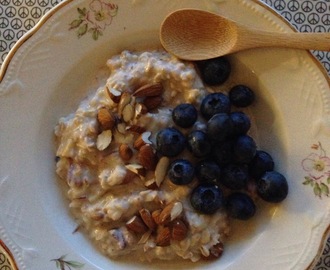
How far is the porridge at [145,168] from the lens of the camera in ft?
4.86

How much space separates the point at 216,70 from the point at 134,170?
1.28ft

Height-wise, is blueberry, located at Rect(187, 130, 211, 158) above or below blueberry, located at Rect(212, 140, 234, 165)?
above

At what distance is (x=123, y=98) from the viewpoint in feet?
5.00

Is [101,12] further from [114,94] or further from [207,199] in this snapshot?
[207,199]

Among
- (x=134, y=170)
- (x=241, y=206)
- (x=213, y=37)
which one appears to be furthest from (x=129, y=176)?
(x=213, y=37)

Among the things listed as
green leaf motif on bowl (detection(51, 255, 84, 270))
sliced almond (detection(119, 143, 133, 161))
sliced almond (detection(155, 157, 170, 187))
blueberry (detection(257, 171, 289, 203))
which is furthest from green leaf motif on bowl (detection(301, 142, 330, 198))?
green leaf motif on bowl (detection(51, 255, 84, 270))

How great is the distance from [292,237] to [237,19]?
0.66 meters

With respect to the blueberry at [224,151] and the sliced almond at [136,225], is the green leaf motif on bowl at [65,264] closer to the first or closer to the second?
the sliced almond at [136,225]

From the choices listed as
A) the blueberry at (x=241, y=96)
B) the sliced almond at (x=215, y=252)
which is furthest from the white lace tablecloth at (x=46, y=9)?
the sliced almond at (x=215, y=252)

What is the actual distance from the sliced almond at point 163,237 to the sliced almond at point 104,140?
0.98ft

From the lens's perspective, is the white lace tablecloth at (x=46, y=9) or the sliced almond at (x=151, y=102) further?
the white lace tablecloth at (x=46, y=9)

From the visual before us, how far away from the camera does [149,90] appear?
5.00 feet

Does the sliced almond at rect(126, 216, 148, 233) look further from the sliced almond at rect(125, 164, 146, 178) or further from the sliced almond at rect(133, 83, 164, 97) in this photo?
the sliced almond at rect(133, 83, 164, 97)

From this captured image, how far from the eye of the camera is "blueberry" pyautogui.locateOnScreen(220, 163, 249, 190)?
4.85 ft
